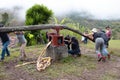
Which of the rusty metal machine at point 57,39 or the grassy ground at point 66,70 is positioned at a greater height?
the rusty metal machine at point 57,39

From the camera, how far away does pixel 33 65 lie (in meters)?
11.9

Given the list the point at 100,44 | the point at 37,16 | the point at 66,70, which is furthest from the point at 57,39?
the point at 37,16

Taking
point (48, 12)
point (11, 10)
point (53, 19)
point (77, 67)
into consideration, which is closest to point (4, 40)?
point (77, 67)

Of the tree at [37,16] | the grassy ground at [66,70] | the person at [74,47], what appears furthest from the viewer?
the tree at [37,16]

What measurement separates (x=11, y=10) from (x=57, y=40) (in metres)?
33.8

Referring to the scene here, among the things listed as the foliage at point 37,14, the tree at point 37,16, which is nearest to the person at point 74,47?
the tree at point 37,16

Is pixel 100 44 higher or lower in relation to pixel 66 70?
higher

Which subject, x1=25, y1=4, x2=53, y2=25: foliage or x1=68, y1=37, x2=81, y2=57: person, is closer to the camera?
x1=68, y1=37, x2=81, y2=57: person

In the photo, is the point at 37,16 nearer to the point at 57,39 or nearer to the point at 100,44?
the point at 57,39

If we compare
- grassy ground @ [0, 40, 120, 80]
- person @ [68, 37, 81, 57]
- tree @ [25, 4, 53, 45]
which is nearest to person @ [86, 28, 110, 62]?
grassy ground @ [0, 40, 120, 80]

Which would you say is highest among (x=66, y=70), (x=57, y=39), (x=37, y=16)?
(x=37, y=16)

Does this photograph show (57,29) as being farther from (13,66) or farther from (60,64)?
(13,66)

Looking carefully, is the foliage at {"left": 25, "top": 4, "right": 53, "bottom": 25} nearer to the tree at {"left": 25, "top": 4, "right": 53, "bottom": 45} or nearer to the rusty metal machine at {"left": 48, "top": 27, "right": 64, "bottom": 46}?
the tree at {"left": 25, "top": 4, "right": 53, "bottom": 45}

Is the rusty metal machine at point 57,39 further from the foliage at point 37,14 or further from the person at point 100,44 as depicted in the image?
the foliage at point 37,14
